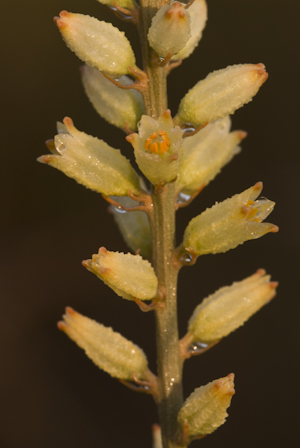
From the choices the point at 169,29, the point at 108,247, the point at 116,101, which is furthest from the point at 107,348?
the point at 108,247

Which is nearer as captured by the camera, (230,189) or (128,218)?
(128,218)

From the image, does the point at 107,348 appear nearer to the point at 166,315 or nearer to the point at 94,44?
the point at 166,315

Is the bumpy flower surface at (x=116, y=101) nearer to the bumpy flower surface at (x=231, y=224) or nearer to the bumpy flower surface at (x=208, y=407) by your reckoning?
the bumpy flower surface at (x=231, y=224)

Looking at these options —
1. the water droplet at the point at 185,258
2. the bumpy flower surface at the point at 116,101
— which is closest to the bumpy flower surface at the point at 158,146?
the bumpy flower surface at the point at 116,101

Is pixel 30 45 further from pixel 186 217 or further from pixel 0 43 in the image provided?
pixel 186 217

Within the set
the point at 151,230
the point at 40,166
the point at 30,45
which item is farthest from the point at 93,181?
the point at 30,45

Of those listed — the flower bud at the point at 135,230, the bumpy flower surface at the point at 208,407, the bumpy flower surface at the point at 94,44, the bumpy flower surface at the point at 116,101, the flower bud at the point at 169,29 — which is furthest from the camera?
the flower bud at the point at 135,230
